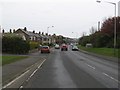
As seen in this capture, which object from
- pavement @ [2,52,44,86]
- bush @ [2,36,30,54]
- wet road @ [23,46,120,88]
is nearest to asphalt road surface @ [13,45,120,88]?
wet road @ [23,46,120,88]

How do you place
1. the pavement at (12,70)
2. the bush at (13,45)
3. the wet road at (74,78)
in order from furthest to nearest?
the bush at (13,45) < the pavement at (12,70) < the wet road at (74,78)

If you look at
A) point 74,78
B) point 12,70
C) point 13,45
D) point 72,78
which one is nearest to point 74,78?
point 74,78

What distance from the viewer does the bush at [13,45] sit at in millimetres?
55531

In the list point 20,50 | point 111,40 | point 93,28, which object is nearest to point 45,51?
point 20,50

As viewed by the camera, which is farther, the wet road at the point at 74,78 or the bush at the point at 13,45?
the bush at the point at 13,45

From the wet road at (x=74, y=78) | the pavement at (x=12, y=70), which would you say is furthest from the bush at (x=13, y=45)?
the wet road at (x=74, y=78)

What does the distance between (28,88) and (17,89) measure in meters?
0.50

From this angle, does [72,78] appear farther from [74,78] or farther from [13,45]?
[13,45]

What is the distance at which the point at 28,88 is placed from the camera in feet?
43.0

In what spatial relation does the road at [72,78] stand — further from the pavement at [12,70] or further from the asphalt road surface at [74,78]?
the pavement at [12,70]

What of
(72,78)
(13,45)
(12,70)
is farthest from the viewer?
(13,45)

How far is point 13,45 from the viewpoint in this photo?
5544cm

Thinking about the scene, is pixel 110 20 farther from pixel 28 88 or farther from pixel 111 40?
pixel 28 88

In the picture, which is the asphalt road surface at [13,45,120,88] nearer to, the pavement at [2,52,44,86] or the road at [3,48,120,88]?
the road at [3,48,120,88]
